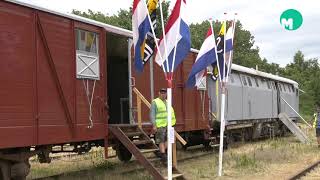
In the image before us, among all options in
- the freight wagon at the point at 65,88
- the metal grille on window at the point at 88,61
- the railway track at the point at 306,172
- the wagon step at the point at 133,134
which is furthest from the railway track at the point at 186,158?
the railway track at the point at 306,172

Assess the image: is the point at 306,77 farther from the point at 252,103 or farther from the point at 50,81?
the point at 50,81

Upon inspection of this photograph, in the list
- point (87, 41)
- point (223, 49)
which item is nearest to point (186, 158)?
point (223, 49)

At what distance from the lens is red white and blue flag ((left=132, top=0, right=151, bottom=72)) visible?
1005 centimetres

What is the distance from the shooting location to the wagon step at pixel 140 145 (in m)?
10.9

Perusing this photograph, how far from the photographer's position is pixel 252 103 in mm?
23562

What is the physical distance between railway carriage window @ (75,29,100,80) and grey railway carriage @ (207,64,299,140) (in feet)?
26.3

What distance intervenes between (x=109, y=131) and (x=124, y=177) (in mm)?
1491

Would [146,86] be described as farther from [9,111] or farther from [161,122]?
[9,111]

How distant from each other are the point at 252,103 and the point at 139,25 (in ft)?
46.6

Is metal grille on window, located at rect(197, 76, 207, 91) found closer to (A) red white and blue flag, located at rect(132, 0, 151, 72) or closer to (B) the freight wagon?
(B) the freight wagon

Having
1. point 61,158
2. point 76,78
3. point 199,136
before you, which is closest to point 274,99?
point 199,136

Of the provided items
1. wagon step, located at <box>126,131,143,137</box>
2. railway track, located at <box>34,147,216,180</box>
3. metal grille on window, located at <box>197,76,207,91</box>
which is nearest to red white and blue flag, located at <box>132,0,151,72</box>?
wagon step, located at <box>126,131,143,137</box>

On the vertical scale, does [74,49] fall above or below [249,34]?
below

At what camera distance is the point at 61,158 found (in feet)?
57.4
